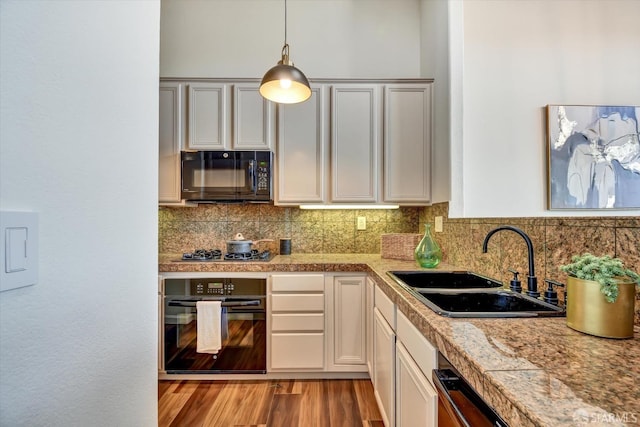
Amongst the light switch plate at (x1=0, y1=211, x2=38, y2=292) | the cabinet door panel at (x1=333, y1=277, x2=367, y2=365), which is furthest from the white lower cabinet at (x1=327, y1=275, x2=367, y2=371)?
the light switch plate at (x1=0, y1=211, x2=38, y2=292)

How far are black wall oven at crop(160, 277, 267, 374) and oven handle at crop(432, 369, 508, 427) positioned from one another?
1537 millimetres

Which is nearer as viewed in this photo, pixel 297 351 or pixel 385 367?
pixel 385 367

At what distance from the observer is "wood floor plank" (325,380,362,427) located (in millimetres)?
1780

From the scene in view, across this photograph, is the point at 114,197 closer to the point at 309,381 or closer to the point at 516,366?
the point at 516,366

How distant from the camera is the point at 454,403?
0.76m

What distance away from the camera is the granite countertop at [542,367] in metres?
0.50

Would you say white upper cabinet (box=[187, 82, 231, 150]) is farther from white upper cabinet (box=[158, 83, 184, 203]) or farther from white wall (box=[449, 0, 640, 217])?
white wall (box=[449, 0, 640, 217])

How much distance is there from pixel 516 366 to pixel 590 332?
362mm

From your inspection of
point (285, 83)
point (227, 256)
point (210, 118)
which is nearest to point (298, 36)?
point (210, 118)

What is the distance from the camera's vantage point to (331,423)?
1.76 metres

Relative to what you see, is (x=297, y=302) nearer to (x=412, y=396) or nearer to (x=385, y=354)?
(x=385, y=354)

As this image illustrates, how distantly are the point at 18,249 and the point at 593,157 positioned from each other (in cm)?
267

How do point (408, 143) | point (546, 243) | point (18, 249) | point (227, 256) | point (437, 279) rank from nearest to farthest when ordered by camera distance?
point (18, 249), point (546, 243), point (437, 279), point (227, 256), point (408, 143)

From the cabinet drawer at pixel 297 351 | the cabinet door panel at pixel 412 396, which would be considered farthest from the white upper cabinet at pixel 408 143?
the cabinet door panel at pixel 412 396
